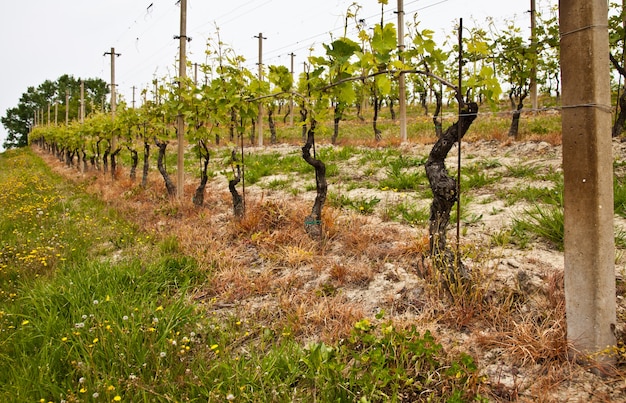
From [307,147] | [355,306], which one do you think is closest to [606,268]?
[355,306]

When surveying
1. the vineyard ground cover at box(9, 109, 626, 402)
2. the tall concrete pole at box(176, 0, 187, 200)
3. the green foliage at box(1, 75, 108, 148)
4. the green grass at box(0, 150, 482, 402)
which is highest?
the green foliage at box(1, 75, 108, 148)

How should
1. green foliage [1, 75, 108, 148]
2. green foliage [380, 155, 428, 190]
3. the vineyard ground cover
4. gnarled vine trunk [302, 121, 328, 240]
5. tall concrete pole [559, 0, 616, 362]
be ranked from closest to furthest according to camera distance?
tall concrete pole [559, 0, 616, 362], the vineyard ground cover, gnarled vine trunk [302, 121, 328, 240], green foliage [380, 155, 428, 190], green foliage [1, 75, 108, 148]

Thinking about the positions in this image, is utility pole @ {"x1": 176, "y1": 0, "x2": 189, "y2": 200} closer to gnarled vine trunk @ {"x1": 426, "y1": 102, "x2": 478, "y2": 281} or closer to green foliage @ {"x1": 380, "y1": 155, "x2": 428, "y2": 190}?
green foliage @ {"x1": 380, "y1": 155, "x2": 428, "y2": 190}

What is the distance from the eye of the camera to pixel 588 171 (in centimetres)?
221

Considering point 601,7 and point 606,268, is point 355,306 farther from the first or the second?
point 601,7

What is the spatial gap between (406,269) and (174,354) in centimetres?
205

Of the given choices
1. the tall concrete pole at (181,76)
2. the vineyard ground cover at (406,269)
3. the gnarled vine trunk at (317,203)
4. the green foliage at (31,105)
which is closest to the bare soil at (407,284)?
the vineyard ground cover at (406,269)

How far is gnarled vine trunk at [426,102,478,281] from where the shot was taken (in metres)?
3.30

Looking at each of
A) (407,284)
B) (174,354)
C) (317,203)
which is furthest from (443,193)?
(174,354)

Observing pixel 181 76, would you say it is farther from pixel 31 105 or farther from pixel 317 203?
pixel 31 105

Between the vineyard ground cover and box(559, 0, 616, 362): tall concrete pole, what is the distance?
0.25 m

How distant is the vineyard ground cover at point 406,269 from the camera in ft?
8.20

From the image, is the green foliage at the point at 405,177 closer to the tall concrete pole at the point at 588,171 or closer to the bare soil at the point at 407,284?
the bare soil at the point at 407,284

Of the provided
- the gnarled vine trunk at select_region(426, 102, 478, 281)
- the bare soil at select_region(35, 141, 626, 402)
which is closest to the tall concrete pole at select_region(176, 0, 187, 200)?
the bare soil at select_region(35, 141, 626, 402)
